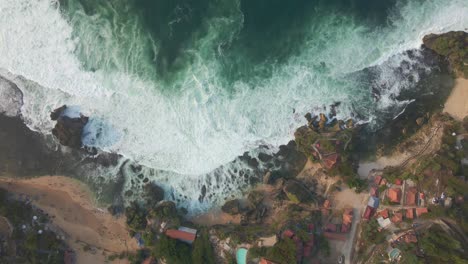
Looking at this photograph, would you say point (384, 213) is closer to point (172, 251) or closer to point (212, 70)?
point (172, 251)

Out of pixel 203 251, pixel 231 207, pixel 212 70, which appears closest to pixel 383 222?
pixel 231 207

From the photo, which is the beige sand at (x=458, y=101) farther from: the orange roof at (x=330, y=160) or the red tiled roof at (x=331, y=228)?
the red tiled roof at (x=331, y=228)

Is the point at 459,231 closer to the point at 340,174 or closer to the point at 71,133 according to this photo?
the point at 340,174

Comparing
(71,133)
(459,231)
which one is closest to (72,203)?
(71,133)

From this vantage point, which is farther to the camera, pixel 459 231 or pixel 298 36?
pixel 298 36

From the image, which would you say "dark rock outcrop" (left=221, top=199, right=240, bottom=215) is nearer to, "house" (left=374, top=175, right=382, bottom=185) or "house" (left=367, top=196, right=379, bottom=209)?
"house" (left=367, top=196, right=379, bottom=209)

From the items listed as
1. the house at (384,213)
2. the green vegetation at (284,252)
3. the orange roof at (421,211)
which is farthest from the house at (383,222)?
the green vegetation at (284,252)
